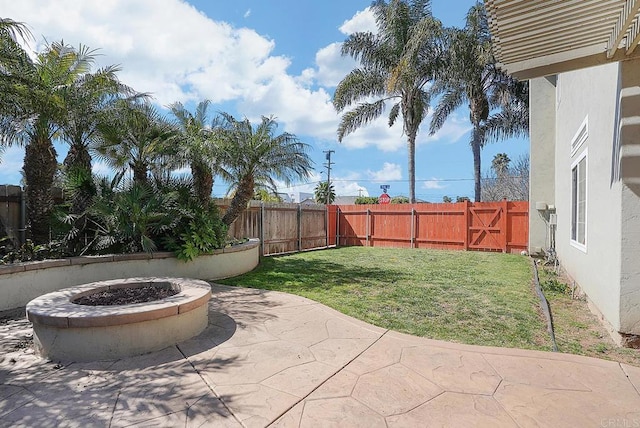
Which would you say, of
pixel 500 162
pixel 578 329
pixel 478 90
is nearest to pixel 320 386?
pixel 578 329

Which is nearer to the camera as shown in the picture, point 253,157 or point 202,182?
point 202,182

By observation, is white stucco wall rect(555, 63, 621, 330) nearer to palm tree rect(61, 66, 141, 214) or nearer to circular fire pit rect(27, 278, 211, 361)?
circular fire pit rect(27, 278, 211, 361)

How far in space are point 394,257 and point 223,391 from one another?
9210 mm

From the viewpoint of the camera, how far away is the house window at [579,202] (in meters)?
5.91

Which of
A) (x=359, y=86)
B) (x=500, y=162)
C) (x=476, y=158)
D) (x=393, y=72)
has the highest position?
(x=393, y=72)

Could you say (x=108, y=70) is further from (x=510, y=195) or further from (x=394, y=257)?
(x=510, y=195)

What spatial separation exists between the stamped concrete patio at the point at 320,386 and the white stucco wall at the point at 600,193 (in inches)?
52.6

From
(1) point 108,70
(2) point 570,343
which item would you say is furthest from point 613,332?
(1) point 108,70

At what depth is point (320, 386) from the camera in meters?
2.94

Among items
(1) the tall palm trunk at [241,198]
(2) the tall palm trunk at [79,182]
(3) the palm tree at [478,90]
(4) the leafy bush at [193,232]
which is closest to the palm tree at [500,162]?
(3) the palm tree at [478,90]

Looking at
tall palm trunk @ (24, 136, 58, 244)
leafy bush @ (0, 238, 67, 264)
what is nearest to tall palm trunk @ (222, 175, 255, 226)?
leafy bush @ (0, 238, 67, 264)

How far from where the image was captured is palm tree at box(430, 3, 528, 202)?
50.3 ft

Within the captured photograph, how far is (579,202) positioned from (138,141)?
9.13 m

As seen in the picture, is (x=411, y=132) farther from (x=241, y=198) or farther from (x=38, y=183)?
(x=38, y=183)
